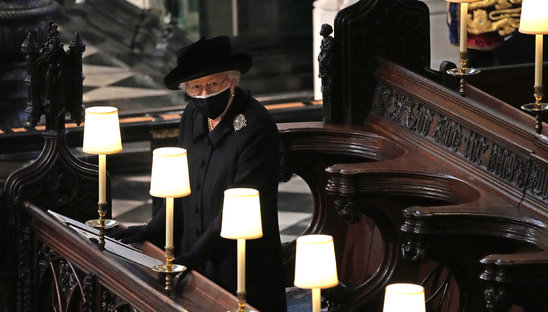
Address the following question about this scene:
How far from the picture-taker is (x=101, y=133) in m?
5.68

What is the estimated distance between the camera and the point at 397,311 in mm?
4184

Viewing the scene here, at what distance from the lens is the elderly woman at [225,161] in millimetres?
5625

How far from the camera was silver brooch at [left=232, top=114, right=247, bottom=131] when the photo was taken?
18.7 ft

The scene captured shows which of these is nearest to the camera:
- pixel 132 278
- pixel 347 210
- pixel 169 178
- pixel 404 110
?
pixel 169 178

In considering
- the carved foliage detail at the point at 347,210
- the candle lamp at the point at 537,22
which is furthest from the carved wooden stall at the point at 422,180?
the candle lamp at the point at 537,22

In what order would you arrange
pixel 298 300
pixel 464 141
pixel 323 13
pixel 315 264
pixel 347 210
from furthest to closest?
pixel 323 13, pixel 298 300, pixel 464 141, pixel 347 210, pixel 315 264

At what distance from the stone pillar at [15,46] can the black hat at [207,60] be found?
11.1 ft

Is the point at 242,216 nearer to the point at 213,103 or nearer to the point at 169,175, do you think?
the point at 169,175

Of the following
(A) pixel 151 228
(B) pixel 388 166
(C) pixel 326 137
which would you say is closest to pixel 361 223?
(C) pixel 326 137

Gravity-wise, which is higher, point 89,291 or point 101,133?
point 101,133

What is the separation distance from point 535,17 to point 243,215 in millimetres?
1453

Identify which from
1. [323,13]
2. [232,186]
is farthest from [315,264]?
[323,13]

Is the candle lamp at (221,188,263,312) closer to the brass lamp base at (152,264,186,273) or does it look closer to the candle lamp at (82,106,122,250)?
the brass lamp base at (152,264,186,273)

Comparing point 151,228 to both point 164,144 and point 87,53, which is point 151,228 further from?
point 87,53
